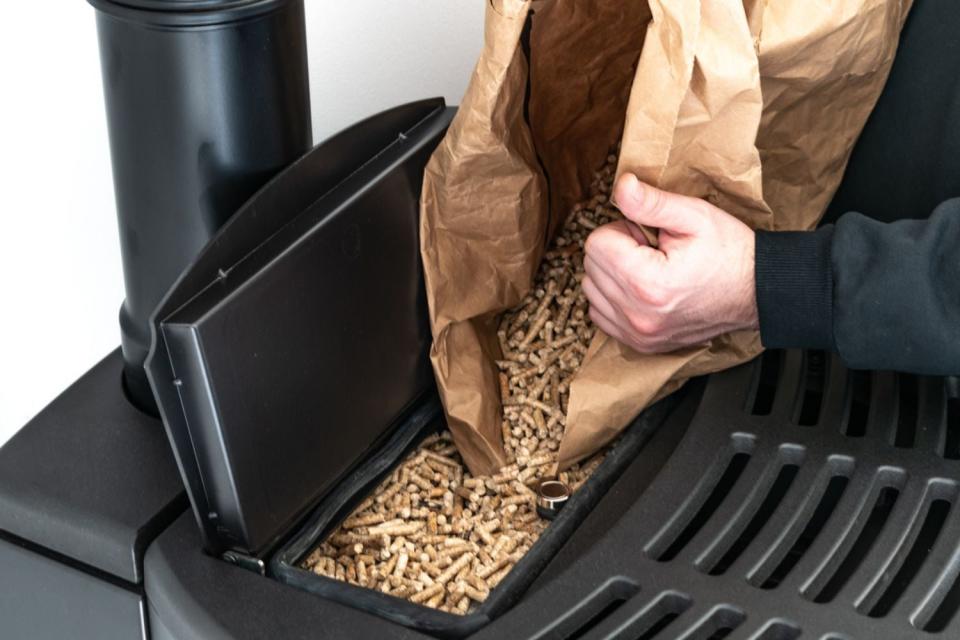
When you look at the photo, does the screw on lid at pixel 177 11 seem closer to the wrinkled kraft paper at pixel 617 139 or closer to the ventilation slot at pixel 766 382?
the wrinkled kraft paper at pixel 617 139

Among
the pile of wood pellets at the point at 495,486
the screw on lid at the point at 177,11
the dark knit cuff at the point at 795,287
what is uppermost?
the screw on lid at the point at 177,11

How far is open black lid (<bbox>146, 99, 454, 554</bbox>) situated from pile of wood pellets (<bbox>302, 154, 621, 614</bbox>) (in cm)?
4

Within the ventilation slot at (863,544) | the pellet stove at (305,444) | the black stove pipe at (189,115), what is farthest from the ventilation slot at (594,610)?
the black stove pipe at (189,115)

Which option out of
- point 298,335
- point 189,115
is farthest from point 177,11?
point 298,335

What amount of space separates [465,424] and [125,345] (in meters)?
0.26

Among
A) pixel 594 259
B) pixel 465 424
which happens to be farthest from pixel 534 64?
pixel 465 424

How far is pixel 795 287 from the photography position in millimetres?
905

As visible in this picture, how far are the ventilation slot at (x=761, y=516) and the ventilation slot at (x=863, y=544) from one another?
55mm

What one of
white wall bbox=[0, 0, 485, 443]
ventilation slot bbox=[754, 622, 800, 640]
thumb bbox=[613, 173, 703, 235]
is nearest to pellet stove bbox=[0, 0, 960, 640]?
ventilation slot bbox=[754, 622, 800, 640]

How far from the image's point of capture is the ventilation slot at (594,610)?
30.1 inches

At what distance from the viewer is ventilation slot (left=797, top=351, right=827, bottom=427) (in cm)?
97

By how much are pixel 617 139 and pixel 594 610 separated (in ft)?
1.45

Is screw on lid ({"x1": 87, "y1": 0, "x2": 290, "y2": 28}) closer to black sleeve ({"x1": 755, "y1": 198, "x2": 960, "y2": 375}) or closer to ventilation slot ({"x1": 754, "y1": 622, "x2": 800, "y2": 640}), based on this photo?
black sleeve ({"x1": 755, "y1": 198, "x2": 960, "y2": 375})

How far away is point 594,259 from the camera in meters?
0.95
